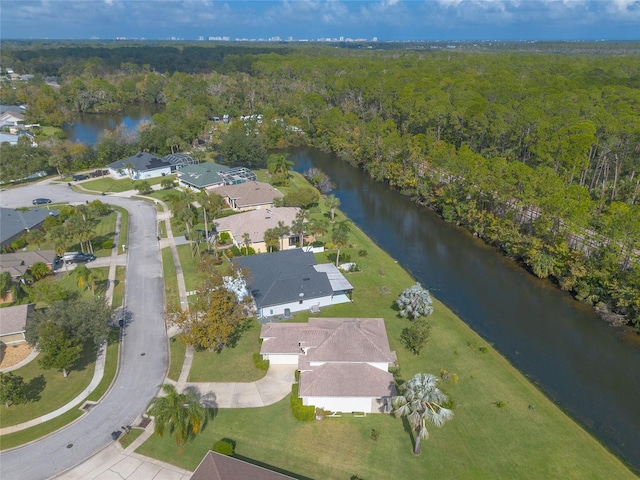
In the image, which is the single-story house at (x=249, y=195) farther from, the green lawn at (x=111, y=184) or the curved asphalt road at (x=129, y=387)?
the green lawn at (x=111, y=184)

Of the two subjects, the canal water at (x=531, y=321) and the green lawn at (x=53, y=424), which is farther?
the canal water at (x=531, y=321)

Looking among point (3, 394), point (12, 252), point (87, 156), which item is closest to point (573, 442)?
point (3, 394)

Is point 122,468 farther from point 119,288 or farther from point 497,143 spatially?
point 497,143

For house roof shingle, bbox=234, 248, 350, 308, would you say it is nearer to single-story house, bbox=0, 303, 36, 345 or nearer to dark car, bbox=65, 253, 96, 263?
single-story house, bbox=0, 303, 36, 345

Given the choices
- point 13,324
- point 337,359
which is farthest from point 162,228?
point 337,359

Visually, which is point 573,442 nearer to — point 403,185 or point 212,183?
point 403,185

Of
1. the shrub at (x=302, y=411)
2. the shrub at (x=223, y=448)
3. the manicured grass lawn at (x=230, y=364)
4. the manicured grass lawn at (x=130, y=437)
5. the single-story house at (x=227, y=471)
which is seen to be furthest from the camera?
the manicured grass lawn at (x=230, y=364)

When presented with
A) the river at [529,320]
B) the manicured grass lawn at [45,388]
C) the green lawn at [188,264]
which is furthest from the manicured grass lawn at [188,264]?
the river at [529,320]
